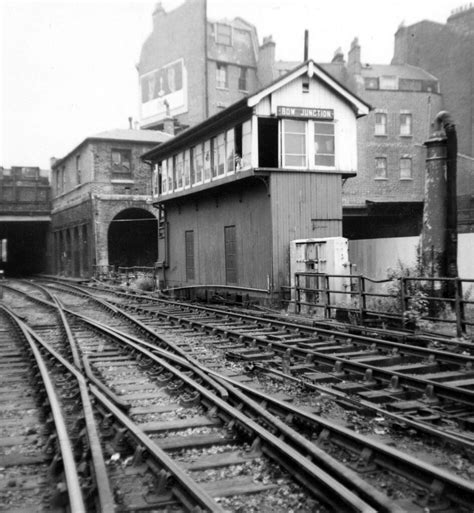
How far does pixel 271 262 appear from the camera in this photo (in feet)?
52.7

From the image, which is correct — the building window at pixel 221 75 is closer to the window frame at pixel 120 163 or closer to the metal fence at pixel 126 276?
the window frame at pixel 120 163

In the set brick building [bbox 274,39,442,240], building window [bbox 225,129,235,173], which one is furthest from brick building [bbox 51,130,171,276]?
brick building [bbox 274,39,442,240]

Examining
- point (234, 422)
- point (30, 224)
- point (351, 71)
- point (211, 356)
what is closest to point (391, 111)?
point (351, 71)

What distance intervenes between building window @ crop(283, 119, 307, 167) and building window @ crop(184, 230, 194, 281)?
657cm

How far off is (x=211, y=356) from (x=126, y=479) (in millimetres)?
4835

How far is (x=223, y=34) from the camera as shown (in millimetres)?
46406

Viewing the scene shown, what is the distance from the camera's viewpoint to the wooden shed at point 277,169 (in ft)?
53.0

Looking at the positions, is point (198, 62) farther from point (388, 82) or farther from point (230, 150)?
point (230, 150)

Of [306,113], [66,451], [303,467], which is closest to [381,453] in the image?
[303,467]

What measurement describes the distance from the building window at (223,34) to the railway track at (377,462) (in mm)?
44714

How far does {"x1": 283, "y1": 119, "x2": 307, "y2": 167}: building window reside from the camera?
54.1 ft

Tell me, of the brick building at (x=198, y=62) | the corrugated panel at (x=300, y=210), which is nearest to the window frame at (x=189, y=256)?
the corrugated panel at (x=300, y=210)

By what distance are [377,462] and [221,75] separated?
45.1 m

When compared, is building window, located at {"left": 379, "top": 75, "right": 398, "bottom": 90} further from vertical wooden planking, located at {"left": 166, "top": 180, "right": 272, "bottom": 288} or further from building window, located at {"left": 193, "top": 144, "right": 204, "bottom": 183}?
building window, located at {"left": 193, "top": 144, "right": 204, "bottom": 183}
